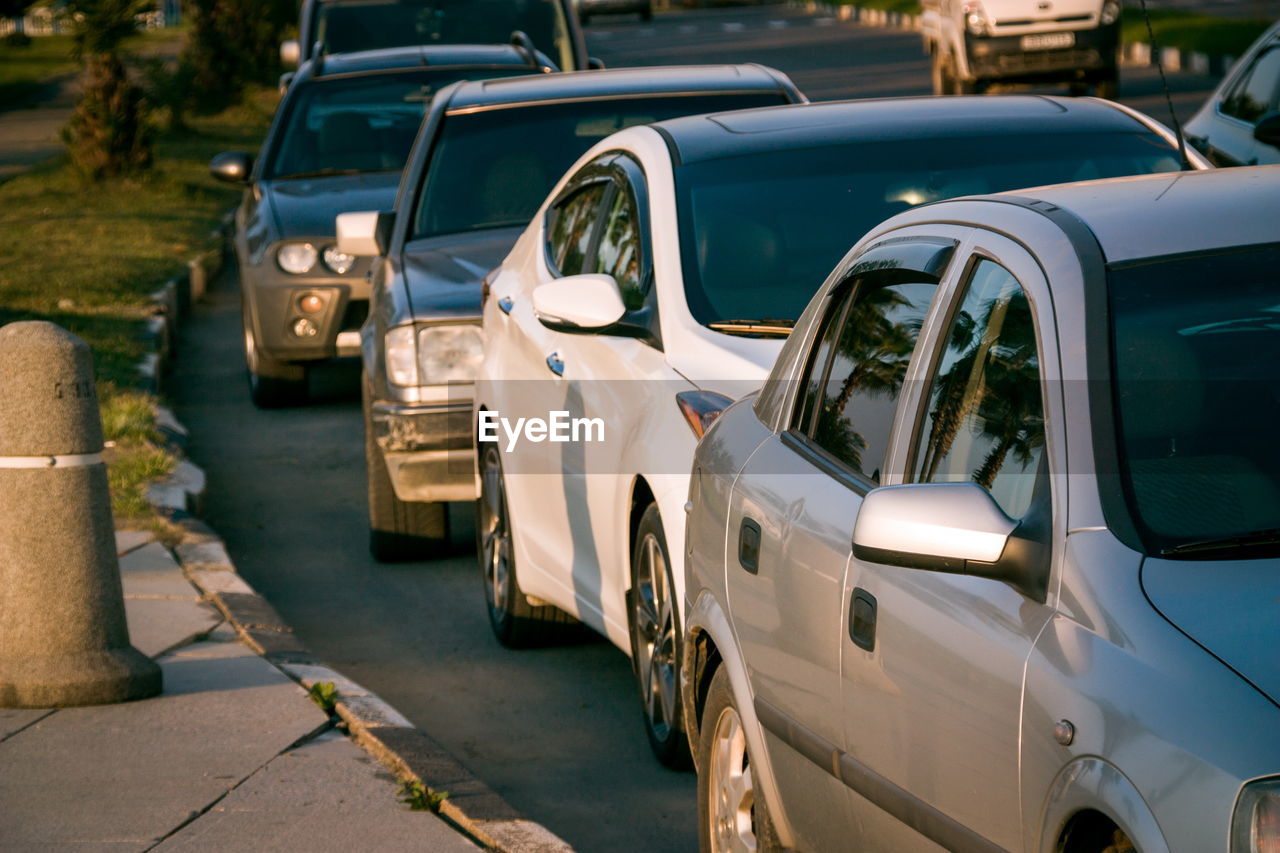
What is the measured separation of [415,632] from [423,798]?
2422mm

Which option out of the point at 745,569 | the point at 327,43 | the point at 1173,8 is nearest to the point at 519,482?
the point at 745,569

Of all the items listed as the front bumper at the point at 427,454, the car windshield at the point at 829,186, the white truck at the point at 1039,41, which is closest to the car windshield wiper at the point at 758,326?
the car windshield at the point at 829,186

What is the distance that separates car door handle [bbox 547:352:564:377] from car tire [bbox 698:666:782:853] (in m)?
2.09

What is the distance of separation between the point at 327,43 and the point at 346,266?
22.5 feet

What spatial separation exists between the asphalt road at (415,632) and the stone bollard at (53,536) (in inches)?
41.3

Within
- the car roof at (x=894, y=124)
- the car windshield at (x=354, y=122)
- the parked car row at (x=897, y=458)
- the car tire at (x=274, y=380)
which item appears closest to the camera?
the parked car row at (x=897, y=458)

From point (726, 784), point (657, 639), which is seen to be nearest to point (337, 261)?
point (657, 639)

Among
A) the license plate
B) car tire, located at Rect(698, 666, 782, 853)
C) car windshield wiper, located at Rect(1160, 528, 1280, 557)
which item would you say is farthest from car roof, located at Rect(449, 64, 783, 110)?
the license plate

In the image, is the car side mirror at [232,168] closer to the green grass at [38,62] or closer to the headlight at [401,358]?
the headlight at [401,358]

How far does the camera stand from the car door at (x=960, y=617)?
3.04 metres

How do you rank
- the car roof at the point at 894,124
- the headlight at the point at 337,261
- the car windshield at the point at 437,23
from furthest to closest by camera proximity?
the car windshield at the point at 437,23, the headlight at the point at 337,261, the car roof at the point at 894,124

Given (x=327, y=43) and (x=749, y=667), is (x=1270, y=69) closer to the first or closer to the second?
(x=749, y=667)

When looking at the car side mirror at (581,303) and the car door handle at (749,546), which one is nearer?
the car door handle at (749,546)

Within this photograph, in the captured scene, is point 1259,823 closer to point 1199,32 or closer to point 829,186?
point 829,186
